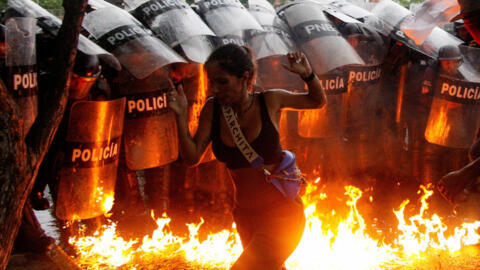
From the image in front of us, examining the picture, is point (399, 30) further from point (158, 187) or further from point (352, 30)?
point (158, 187)

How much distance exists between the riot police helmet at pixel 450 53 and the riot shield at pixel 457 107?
187mm

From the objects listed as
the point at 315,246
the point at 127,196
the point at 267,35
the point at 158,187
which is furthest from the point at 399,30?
the point at 127,196

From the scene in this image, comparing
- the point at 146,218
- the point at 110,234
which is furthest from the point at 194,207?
the point at 110,234

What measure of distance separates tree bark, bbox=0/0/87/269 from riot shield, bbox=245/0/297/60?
7.89 ft

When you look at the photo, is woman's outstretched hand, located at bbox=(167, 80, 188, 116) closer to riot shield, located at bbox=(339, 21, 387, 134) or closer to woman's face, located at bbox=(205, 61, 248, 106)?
woman's face, located at bbox=(205, 61, 248, 106)

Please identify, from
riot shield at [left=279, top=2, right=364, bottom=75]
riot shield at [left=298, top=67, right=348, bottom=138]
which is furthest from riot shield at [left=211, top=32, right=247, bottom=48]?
riot shield at [left=298, top=67, right=348, bottom=138]

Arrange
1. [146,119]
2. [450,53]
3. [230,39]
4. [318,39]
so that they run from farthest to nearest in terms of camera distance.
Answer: [450,53]
[318,39]
[230,39]
[146,119]

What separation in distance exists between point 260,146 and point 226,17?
3.09 m

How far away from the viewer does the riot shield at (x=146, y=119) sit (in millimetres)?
4648

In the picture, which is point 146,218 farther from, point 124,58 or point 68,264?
point 124,58

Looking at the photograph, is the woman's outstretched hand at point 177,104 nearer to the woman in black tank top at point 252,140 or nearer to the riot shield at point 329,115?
the woman in black tank top at point 252,140

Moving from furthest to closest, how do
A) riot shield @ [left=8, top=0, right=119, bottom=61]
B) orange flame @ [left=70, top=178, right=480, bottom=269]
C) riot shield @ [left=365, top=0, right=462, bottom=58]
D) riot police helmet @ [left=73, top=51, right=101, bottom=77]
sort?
1. riot shield @ [left=365, top=0, right=462, bottom=58]
2. orange flame @ [left=70, top=178, right=480, bottom=269]
3. riot shield @ [left=8, top=0, right=119, bottom=61]
4. riot police helmet @ [left=73, top=51, right=101, bottom=77]

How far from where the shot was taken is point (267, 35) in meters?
5.61

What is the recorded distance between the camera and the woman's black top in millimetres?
2871
